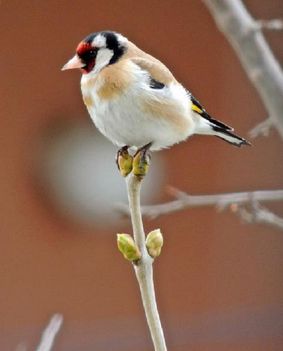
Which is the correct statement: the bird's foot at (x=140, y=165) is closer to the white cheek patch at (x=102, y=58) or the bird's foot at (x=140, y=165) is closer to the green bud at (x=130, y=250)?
the green bud at (x=130, y=250)

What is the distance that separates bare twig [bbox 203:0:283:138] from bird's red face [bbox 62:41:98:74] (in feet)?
2.25

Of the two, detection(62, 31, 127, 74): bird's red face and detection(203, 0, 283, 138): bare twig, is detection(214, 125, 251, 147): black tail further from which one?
detection(203, 0, 283, 138): bare twig

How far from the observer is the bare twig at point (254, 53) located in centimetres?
131

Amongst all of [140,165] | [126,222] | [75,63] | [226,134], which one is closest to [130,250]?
[140,165]

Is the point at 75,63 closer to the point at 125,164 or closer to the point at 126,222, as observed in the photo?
the point at 125,164

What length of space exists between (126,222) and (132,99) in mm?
3099

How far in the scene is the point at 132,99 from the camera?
2236 millimetres

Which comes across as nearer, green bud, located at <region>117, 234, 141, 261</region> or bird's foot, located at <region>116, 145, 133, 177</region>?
green bud, located at <region>117, 234, 141, 261</region>

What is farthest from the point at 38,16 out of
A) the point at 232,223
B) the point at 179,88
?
the point at 179,88

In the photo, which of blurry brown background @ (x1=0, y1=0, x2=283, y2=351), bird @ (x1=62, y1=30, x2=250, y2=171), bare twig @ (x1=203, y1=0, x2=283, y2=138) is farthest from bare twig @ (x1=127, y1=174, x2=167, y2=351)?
blurry brown background @ (x1=0, y1=0, x2=283, y2=351)

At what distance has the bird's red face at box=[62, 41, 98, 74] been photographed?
204cm

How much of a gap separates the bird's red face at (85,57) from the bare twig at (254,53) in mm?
685

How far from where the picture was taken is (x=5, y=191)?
5.18 metres

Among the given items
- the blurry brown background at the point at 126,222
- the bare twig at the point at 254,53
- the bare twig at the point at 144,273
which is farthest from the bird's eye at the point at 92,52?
the blurry brown background at the point at 126,222
